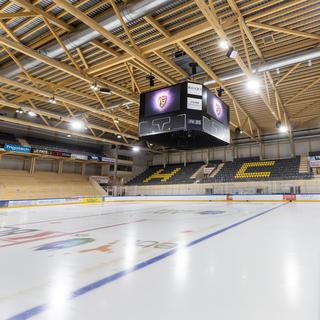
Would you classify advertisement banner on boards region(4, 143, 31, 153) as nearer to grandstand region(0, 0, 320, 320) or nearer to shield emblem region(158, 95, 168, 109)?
grandstand region(0, 0, 320, 320)

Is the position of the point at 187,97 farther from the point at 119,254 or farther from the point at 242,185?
the point at 242,185

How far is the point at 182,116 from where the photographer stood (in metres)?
6.52

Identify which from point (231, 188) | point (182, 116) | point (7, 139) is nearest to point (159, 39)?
point (182, 116)

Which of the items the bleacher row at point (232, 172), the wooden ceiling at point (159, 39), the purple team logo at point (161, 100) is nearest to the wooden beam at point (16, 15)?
the wooden ceiling at point (159, 39)

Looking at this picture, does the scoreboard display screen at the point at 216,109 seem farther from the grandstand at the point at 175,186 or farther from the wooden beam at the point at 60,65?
the wooden beam at the point at 60,65

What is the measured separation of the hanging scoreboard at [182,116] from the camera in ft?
21.4

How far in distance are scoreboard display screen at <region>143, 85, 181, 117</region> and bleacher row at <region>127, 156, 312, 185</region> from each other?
15.2 metres

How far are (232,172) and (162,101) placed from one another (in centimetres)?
1795

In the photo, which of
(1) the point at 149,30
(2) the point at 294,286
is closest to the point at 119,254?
(2) the point at 294,286

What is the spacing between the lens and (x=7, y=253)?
281 cm

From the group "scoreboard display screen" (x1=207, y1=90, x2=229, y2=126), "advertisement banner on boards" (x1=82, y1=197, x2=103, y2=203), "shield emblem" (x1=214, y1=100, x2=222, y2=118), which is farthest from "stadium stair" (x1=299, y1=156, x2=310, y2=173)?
"advertisement banner on boards" (x1=82, y1=197, x2=103, y2=203)

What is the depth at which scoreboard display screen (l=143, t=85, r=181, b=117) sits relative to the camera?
681 centimetres

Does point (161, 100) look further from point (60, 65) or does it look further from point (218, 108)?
point (60, 65)

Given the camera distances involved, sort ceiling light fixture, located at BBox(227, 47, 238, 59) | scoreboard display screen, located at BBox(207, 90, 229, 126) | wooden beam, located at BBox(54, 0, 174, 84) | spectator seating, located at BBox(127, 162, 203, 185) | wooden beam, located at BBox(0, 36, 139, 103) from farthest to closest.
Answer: spectator seating, located at BBox(127, 162, 203, 185), wooden beam, located at BBox(0, 36, 139, 103), ceiling light fixture, located at BBox(227, 47, 238, 59), scoreboard display screen, located at BBox(207, 90, 229, 126), wooden beam, located at BBox(54, 0, 174, 84)
